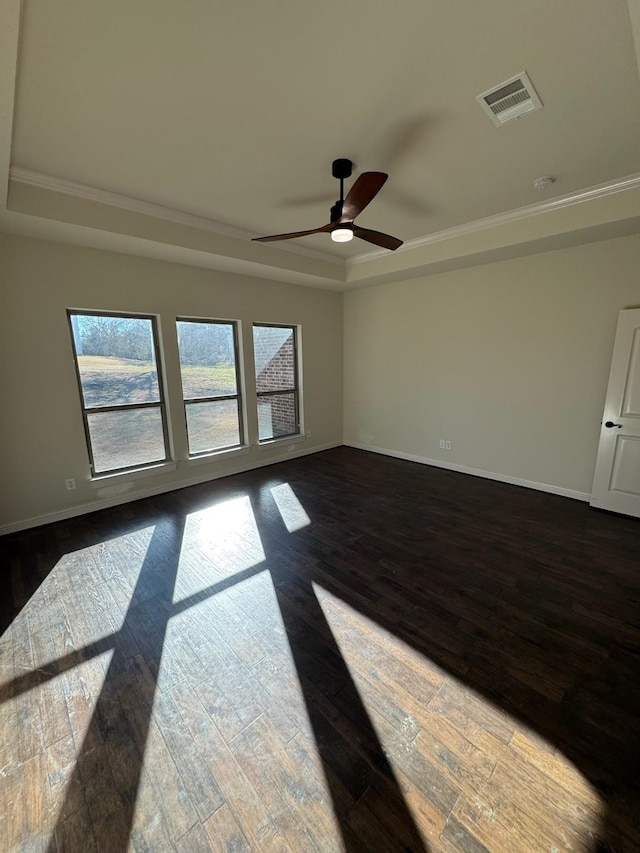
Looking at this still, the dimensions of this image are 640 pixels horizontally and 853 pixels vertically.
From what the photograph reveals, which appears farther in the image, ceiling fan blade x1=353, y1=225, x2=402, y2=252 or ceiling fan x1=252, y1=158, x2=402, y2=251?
ceiling fan blade x1=353, y1=225, x2=402, y2=252

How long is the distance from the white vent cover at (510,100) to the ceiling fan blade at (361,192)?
0.62 m

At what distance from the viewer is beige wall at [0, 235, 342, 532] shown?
9.96 ft

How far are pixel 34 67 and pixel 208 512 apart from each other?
323 cm

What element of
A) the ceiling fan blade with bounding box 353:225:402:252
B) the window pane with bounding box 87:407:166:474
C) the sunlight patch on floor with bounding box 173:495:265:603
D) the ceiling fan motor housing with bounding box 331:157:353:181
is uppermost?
the ceiling fan motor housing with bounding box 331:157:353:181

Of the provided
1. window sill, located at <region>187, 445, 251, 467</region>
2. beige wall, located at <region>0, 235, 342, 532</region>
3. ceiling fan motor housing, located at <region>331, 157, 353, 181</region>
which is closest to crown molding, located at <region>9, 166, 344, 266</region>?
beige wall, located at <region>0, 235, 342, 532</region>

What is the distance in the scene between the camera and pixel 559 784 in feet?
4.22

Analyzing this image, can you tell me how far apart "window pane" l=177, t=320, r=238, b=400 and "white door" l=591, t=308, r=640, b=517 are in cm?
416

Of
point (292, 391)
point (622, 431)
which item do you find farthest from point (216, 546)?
point (622, 431)

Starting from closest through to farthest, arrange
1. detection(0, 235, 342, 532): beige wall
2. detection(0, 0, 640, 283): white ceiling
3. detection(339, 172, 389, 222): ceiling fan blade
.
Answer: detection(0, 0, 640, 283): white ceiling < detection(339, 172, 389, 222): ceiling fan blade < detection(0, 235, 342, 532): beige wall

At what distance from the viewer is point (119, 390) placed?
371cm

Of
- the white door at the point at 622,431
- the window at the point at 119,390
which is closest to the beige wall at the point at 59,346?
the window at the point at 119,390

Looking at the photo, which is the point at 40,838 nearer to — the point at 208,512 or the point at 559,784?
the point at 559,784

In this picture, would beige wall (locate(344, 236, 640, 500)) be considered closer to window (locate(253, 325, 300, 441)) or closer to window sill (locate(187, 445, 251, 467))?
window (locate(253, 325, 300, 441))

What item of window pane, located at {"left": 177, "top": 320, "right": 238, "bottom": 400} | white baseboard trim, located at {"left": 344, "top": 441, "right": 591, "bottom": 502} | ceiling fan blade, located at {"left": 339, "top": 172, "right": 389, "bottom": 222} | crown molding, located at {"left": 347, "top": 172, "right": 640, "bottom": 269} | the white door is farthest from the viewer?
window pane, located at {"left": 177, "top": 320, "right": 238, "bottom": 400}
